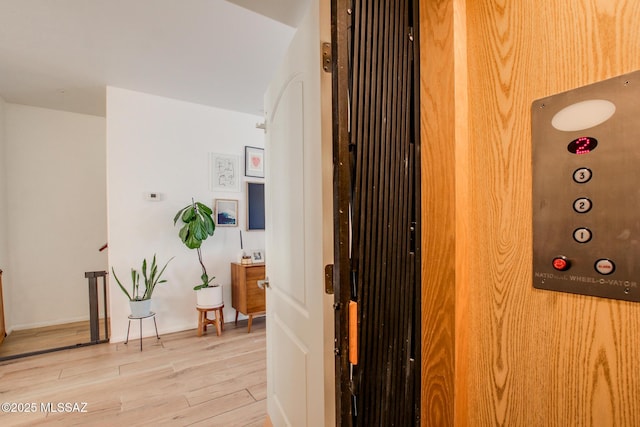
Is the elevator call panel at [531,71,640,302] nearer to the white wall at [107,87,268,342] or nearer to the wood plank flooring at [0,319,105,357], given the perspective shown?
the white wall at [107,87,268,342]

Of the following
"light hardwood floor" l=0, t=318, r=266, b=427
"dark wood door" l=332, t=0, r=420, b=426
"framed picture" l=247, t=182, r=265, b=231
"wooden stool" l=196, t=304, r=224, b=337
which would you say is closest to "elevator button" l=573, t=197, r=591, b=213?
"dark wood door" l=332, t=0, r=420, b=426

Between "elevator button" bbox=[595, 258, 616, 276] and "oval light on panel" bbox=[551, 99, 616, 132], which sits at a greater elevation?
"oval light on panel" bbox=[551, 99, 616, 132]

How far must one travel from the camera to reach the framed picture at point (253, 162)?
3.90 meters

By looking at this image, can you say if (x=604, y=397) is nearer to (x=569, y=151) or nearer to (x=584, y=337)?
(x=584, y=337)

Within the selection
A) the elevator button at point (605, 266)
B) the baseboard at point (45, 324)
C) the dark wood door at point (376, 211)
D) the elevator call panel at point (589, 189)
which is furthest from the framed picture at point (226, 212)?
the elevator button at point (605, 266)

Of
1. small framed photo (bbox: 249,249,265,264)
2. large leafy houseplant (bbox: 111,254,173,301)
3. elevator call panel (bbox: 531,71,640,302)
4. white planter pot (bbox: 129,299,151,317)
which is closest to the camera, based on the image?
elevator call panel (bbox: 531,71,640,302)

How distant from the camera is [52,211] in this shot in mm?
3572

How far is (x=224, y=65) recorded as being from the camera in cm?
265

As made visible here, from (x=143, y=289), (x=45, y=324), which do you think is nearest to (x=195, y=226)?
(x=143, y=289)

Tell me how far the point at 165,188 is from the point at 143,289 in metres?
1.16

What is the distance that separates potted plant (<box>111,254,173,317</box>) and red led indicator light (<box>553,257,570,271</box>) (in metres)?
3.35

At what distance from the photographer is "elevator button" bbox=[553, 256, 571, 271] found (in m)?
0.69

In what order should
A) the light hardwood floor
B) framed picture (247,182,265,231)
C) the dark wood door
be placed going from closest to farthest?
the dark wood door
the light hardwood floor
framed picture (247,182,265,231)

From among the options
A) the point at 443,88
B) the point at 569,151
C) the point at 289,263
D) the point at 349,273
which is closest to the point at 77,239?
the point at 289,263
